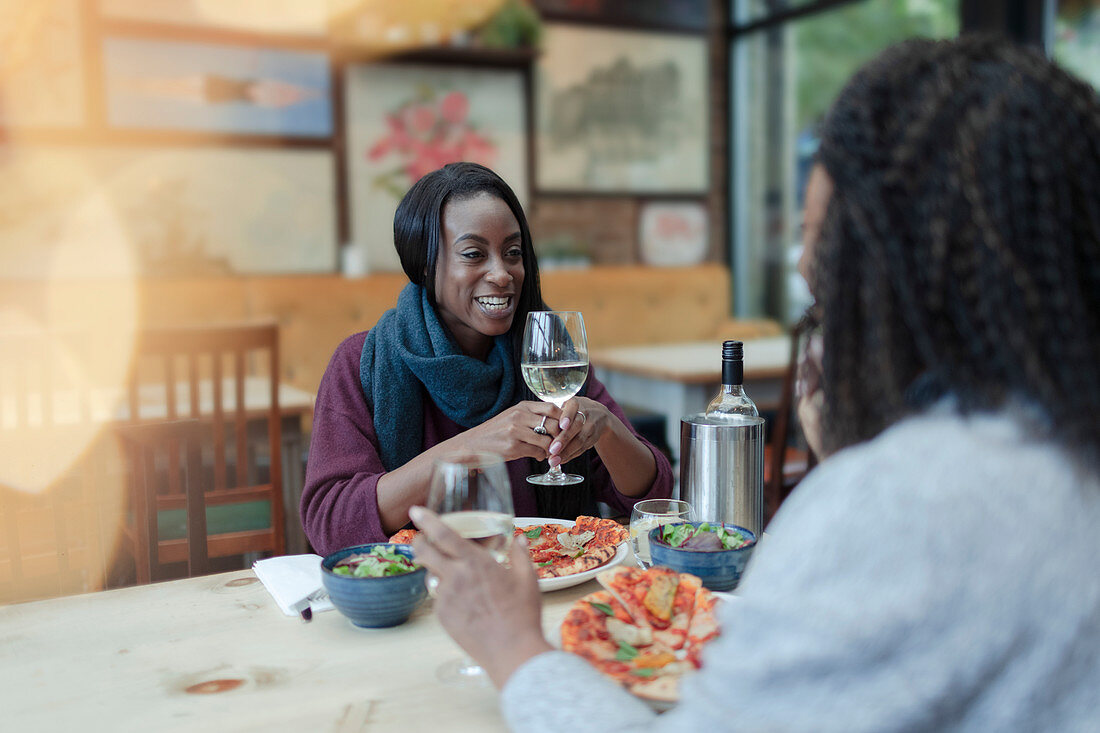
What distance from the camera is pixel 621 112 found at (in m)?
5.38

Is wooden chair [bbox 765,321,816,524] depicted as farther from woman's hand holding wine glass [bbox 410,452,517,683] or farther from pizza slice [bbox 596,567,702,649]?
woman's hand holding wine glass [bbox 410,452,517,683]

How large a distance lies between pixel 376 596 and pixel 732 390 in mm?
564

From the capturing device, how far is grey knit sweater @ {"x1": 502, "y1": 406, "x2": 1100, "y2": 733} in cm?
53

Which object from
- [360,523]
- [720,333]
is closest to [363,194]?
[720,333]

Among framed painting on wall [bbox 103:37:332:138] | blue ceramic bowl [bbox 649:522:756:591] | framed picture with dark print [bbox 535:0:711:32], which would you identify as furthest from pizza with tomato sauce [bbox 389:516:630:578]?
framed picture with dark print [bbox 535:0:711:32]

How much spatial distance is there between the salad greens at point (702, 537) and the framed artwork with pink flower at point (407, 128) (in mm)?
3778

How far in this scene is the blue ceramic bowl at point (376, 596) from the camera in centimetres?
91

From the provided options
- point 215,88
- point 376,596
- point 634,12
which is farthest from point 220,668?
point 634,12

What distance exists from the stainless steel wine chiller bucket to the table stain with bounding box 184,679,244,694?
A: 649 millimetres

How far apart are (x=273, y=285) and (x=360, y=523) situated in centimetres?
285

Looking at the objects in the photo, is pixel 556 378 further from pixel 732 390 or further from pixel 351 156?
pixel 351 156

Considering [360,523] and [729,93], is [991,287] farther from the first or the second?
[729,93]

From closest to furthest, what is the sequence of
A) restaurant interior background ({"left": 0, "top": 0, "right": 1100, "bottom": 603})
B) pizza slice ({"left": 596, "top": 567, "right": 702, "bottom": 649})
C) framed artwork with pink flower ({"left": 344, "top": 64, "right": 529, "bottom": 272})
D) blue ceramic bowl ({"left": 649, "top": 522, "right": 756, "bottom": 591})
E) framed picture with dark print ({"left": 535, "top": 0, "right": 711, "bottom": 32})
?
pizza slice ({"left": 596, "top": 567, "right": 702, "bottom": 649}), blue ceramic bowl ({"left": 649, "top": 522, "right": 756, "bottom": 591}), restaurant interior background ({"left": 0, "top": 0, "right": 1100, "bottom": 603}), framed artwork with pink flower ({"left": 344, "top": 64, "right": 529, "bottom": 272}), framed picture with dark print ({"left": 535, "top": 0, "right": 711, "bottom": 32})

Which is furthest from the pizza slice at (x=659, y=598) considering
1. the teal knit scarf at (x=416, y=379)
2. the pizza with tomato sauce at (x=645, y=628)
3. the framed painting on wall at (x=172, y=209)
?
the framed painting on wall at (x=172, y=209)
